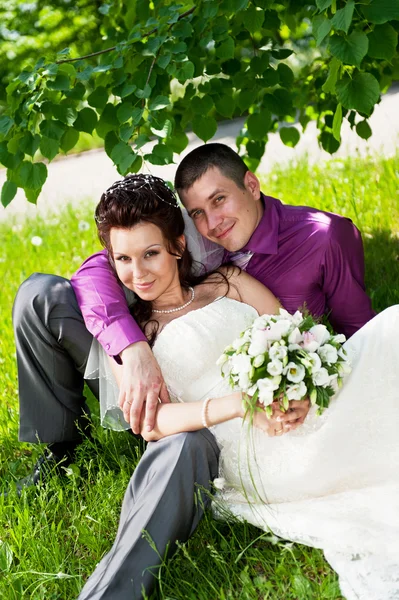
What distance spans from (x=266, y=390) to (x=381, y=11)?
4.56 ft

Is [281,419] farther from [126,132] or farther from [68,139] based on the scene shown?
[68,139]

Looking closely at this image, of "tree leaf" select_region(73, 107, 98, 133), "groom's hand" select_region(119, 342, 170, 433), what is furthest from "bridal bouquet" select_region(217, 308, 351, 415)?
"tree leaf" select_region(73, 107, 98, 133)

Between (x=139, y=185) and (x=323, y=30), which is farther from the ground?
(x=323, y=30)

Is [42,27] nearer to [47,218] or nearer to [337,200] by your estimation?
[47,218]

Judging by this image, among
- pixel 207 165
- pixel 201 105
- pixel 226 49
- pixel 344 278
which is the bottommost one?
pixel 344 278

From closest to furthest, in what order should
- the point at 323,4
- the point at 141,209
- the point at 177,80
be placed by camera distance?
the point at 323,4 < the point at 141,209 < the point at 177,80

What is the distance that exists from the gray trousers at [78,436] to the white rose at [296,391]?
0.43 meters

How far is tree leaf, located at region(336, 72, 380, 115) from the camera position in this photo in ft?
10.00

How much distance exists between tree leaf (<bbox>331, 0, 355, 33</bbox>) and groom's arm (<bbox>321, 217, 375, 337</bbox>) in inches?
45.0

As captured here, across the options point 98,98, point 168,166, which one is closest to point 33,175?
point 98,98

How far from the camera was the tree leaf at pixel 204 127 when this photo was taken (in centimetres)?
415

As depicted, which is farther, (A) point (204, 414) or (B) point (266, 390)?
(A) point (204, 414)

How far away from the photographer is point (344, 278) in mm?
3709

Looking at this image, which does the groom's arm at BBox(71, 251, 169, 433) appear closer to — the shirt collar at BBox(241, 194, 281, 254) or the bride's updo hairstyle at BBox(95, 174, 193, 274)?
the bride's updo hairstyle at BBox(95, 174, 193, 274)
